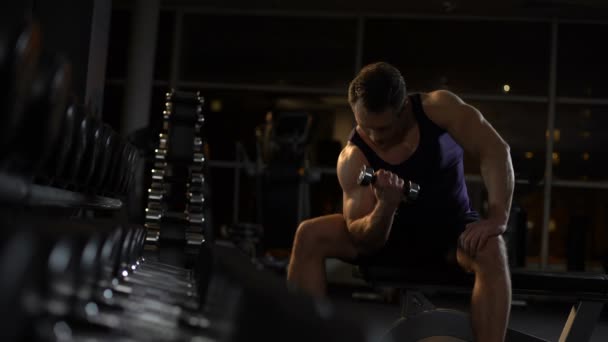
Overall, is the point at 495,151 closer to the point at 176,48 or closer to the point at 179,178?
the point at 179,178

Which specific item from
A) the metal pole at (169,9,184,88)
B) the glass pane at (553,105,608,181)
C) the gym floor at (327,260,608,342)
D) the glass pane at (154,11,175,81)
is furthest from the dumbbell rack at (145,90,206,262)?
the glass pane at (553,105,608,181)

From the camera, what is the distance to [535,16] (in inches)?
290

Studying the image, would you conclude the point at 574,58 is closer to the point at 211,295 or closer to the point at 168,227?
the point at 168,227

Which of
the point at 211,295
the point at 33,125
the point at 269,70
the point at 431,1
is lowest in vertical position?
the point at 211,295

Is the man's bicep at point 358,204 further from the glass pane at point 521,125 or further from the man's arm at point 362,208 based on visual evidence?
the glass pane at point 521,125

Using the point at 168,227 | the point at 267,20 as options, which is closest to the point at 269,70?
the point at 267,20

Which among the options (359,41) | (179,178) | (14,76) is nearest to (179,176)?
(179,178)

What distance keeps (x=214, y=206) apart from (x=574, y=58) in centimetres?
364

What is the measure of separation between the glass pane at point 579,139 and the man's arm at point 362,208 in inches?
210

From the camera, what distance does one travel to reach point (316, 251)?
247 cm

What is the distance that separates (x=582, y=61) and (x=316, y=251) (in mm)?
5810

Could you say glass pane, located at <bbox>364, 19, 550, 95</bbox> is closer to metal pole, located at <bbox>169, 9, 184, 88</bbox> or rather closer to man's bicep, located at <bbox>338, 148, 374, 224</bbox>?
metal pole, located at <bbox>169, 9, 184, 88</bbox>

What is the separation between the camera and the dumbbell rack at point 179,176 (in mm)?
1681

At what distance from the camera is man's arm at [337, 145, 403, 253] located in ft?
7.52
